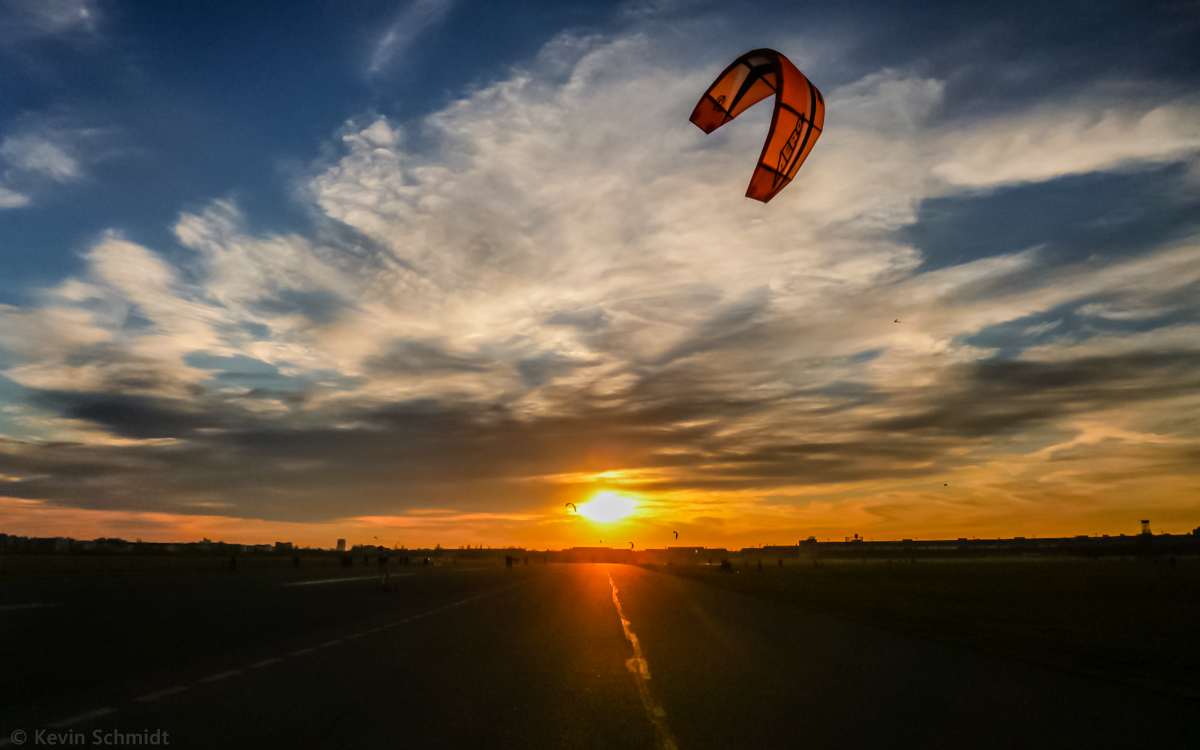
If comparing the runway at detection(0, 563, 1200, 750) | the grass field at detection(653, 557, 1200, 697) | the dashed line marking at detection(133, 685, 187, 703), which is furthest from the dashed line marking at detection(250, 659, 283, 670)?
the grass field at detection(653, 557, 1200, 697)

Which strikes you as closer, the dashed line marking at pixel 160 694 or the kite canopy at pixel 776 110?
the kite canopy at pixel 776 110

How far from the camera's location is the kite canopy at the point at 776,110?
971 centimetres

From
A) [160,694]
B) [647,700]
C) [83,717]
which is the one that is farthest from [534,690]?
[83,717]

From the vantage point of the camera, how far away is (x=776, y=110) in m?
9.58

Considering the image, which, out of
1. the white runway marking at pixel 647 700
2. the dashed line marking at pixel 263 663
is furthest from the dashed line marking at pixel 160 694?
the white runway marking at pixel 647 700

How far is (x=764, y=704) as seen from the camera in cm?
1004

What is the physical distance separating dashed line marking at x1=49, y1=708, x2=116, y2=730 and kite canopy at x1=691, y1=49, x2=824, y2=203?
10.7 metres

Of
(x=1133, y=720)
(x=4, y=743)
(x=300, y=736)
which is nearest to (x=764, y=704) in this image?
(x=1133, y=720)

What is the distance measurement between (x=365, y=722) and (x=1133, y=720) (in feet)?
34.2

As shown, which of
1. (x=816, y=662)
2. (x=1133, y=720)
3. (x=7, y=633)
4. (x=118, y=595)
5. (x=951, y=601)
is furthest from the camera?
(x=951, y=601)

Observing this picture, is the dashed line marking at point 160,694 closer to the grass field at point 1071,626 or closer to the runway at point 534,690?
the runway at point 534,690

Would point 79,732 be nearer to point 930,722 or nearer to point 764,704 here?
point 764,704

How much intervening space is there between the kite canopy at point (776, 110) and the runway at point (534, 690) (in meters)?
7.06

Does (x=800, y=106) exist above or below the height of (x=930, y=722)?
above
